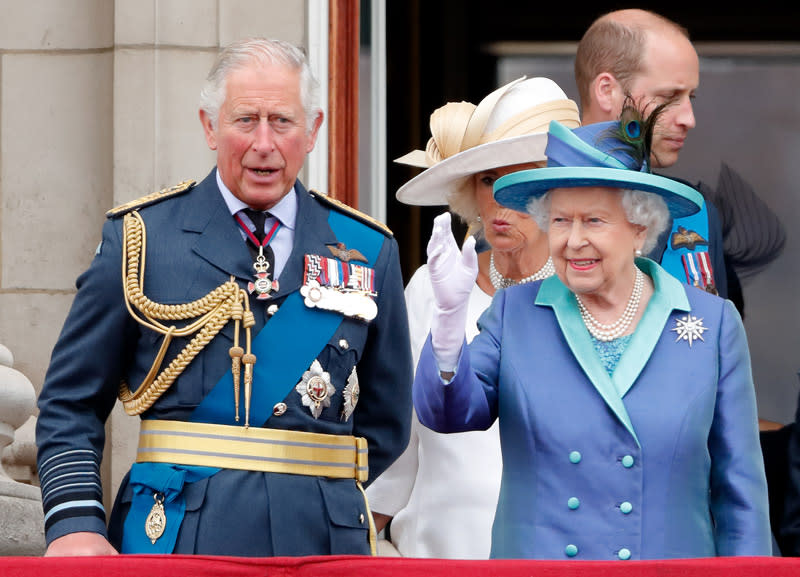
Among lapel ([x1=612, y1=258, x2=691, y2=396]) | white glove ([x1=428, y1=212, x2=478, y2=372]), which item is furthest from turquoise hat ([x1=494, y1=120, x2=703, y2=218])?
white glove ([x1=428, y1=212, x2=478, y2=372])

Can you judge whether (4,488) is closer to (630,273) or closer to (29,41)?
(29,41)

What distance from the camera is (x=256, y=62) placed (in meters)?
3.54

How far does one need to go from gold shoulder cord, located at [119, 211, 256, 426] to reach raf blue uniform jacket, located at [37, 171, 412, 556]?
0.8 inches

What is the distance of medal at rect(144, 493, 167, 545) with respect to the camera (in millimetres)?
3354

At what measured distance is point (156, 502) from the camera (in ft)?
11.1

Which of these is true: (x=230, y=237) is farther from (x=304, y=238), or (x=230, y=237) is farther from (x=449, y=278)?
(x=449, y=278)

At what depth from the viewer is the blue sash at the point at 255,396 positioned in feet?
11.1

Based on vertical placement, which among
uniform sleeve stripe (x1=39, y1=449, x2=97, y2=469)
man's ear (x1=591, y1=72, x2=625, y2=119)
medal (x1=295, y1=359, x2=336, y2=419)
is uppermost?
man's ear (x1=591, y1=72, x2=625, y2=119)

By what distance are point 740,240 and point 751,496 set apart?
13.9ft

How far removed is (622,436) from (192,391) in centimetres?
86

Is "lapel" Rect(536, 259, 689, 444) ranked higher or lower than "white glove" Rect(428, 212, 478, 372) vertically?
lower

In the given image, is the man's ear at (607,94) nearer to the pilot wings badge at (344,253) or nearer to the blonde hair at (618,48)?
the blonde hair at (618,48)

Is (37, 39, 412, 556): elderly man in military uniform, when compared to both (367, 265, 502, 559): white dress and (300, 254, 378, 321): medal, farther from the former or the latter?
(367, 265, 502, 559): white dress

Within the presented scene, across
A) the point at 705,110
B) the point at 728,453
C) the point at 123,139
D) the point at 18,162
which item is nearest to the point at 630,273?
the point at 728,453
